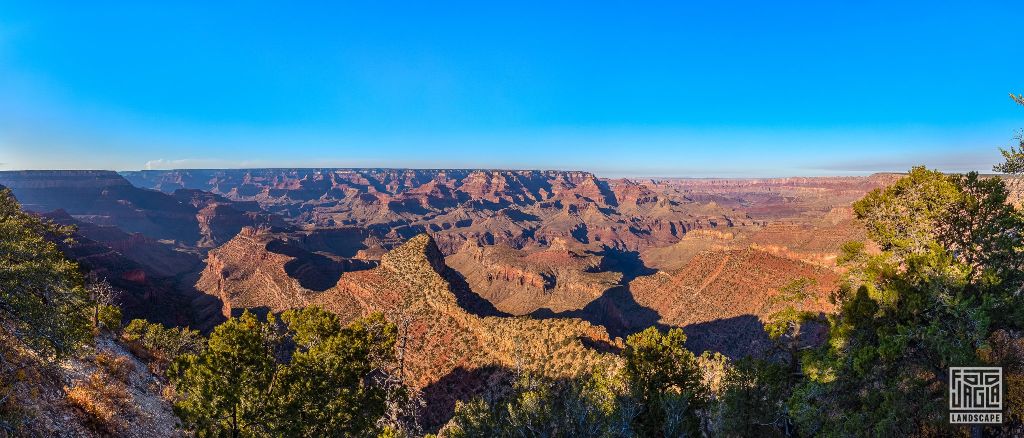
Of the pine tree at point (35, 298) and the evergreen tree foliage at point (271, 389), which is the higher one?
the pine tree at point (35, 298)

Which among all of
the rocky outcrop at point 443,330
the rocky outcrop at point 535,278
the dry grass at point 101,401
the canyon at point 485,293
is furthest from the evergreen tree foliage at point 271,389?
the rocky outcrop at point 535,278

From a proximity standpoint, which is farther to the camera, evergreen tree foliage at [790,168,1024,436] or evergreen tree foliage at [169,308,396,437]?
evergreen tree foliage at [169,308,396,437]

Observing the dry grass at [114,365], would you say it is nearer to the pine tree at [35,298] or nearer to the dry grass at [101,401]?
the dry grass at [101,401]

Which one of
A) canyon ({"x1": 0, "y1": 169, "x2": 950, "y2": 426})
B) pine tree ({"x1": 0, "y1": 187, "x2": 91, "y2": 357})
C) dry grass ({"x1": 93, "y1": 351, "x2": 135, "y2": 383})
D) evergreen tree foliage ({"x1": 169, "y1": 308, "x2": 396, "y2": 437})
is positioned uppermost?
pine tree ({"x1": 0, "y1": 187, "x2": 91, "y2": 357})

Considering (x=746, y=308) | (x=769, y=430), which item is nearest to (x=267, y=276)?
(x=746, y=308)

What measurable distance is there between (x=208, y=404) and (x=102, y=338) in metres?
24.7

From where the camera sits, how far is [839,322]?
19.6 meters

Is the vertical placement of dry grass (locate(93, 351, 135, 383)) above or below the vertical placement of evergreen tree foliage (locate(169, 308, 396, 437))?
below

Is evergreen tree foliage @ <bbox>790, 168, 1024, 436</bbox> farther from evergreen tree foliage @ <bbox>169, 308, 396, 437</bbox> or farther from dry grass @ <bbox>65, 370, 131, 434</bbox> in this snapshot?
dry grass @ <bbox>65, 370, 131, 434</bbox>

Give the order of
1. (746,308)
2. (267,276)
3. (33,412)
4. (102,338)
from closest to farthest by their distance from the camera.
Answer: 1. (33,412)
2. (102,338)
3. (746,308)
4. (267,276)

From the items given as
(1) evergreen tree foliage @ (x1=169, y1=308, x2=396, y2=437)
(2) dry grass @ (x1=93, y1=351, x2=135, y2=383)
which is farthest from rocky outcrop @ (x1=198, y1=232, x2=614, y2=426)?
(2) dry grass @ (x1=93, y1=351, x2=135, y2=383)

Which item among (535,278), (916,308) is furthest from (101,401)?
(535,278)

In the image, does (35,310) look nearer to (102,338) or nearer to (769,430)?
(102,338)

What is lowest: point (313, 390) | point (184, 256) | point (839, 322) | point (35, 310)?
point (184, 256)
